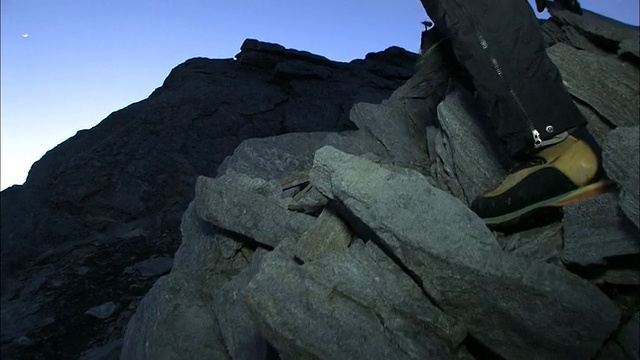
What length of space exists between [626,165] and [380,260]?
104 inches

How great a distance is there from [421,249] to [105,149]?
48.6ft

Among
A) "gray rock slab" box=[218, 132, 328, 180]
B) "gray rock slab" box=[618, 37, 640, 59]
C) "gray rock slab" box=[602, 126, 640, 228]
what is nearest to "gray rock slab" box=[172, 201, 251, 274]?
"gray rock slab" box=[218, 132, 328, 180]

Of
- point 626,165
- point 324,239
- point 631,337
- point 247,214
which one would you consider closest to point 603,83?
point 626,165

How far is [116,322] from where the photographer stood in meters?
12.9

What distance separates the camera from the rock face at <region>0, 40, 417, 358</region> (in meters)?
13.3

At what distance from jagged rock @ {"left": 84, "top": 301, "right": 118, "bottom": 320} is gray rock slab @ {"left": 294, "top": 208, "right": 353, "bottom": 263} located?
931cm

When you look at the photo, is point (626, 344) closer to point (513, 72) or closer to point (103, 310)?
point (513, 72)

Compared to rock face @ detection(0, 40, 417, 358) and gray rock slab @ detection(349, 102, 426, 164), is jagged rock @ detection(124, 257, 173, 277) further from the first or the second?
gray rock slab @ detection(349, 102, 426, 164)

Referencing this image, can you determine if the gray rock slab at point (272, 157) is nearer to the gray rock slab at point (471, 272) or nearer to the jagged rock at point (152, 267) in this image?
the gray rock slab at point (471, 272)

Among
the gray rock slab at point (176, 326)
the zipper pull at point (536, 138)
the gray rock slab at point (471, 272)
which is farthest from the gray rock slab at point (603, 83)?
the gray rock slab at point (176, 326)

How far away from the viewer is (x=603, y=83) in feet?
19.7

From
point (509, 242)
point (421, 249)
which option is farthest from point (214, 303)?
point (509, 242)

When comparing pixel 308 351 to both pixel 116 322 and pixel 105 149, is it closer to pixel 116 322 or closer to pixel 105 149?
pixel 116 322

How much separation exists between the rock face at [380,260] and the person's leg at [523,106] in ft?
1.25
